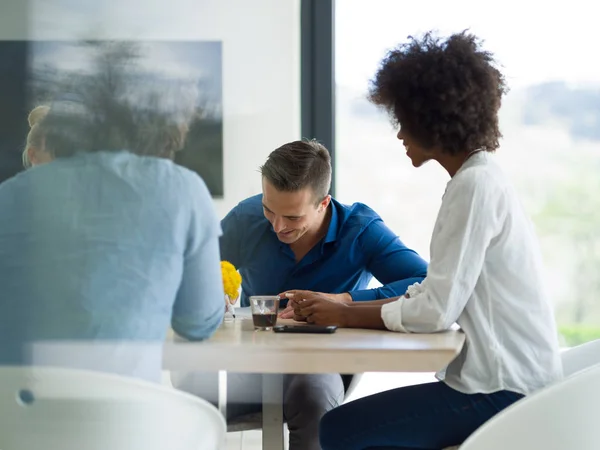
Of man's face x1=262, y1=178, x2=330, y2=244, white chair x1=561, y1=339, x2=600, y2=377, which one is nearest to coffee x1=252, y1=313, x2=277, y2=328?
man's face x1=262, y1=178, x2=330, y2=244

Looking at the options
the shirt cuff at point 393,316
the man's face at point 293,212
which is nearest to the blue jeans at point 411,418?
the shirt cuff at point 393,316

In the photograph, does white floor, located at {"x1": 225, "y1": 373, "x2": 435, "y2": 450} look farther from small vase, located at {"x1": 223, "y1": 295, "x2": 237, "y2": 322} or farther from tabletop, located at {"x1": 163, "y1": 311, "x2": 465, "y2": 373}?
small vase, located at {"x1": 223, "y1": 295, "x2": 237, "y2": 322}

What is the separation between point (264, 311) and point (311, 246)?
0.55 meters

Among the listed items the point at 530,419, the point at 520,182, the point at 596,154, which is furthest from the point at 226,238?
the point at 596,154

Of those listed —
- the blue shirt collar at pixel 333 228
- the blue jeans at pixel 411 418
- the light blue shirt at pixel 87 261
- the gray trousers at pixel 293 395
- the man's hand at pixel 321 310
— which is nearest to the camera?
the light blue shirt at pixel 87 261

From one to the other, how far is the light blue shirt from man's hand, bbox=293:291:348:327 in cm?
52

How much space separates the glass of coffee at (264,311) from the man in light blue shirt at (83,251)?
443 millimetres

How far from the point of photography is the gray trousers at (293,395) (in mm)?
1274

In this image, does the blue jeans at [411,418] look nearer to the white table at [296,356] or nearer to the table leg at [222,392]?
the white table at [296,356]

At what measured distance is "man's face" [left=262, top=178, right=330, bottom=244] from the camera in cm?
198

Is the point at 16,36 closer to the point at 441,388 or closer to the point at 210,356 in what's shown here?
the point at 210,356

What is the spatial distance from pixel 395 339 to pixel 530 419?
0.84 ft

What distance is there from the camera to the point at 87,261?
1.17 meters

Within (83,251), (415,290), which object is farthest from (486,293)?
(83,251)
